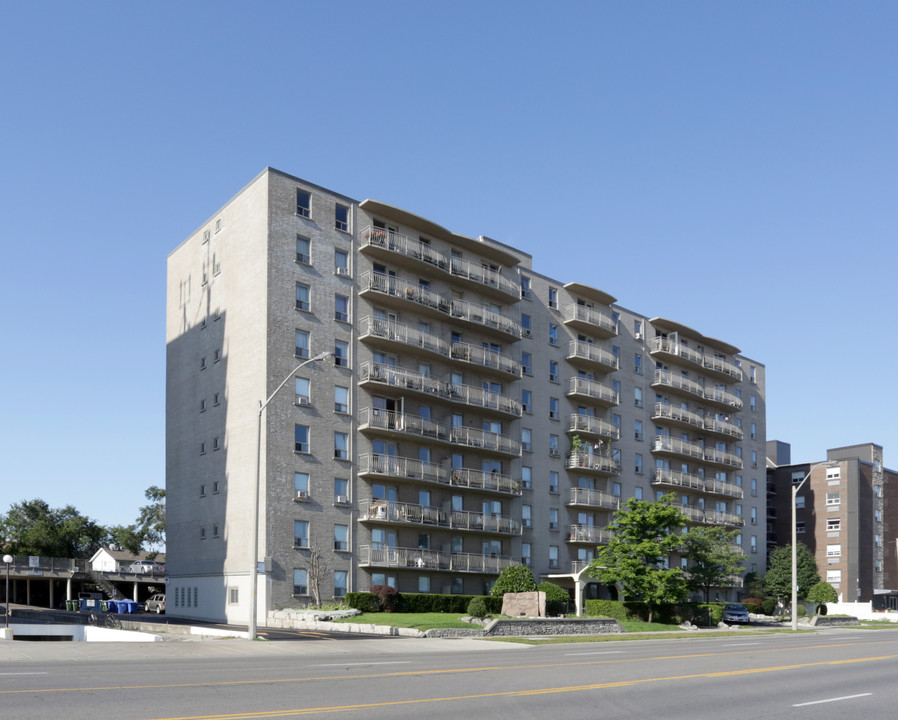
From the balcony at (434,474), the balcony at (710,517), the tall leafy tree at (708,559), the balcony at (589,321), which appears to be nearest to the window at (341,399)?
the balcony at (434,474)

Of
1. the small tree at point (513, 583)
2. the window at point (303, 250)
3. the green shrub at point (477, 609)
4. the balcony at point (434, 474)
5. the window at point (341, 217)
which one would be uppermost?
the window at point (341, 217)

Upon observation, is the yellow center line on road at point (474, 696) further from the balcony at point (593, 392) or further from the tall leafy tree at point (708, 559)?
the balcony at point (593, 392)

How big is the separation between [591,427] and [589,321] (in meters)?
8.36

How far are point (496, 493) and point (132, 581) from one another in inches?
1912

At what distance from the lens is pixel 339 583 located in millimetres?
52562

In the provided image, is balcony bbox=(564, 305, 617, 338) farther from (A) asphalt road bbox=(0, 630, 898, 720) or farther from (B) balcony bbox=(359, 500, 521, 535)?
(A) asphalt road bbox=(0, 630, 898, 720)

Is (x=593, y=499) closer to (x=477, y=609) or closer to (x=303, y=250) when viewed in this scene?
(x=477, y=609)

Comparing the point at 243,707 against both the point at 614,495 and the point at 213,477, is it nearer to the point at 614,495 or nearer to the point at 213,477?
the point at 213,477

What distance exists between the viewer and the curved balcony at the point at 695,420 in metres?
78.6

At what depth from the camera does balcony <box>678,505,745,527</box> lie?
7988 centimetres

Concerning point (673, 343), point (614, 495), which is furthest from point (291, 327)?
point (673, 343)

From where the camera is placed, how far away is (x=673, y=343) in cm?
8031

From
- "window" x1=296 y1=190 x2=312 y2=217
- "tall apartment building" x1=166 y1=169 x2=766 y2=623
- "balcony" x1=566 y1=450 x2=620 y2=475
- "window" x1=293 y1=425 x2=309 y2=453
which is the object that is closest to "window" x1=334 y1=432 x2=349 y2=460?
"tall apartment building" x1=166 y1=169 x2=766 y2=623

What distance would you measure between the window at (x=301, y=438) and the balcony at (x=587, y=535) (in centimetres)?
2498
